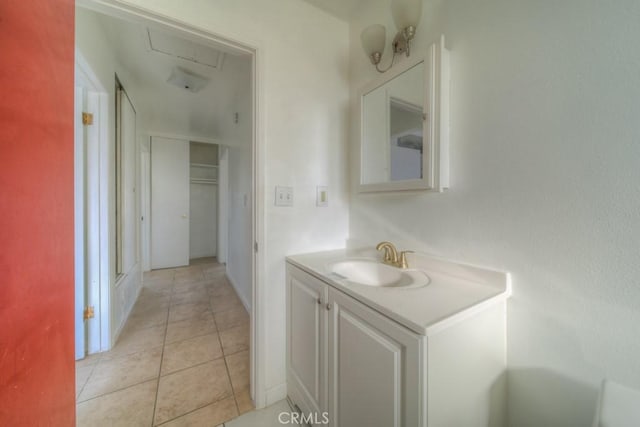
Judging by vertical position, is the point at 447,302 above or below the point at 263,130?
below

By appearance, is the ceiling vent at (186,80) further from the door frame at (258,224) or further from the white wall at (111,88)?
the door frame at (258,224)

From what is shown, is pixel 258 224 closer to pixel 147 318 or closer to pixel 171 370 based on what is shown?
pixel 171 370

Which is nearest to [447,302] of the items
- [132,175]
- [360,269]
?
[360,269]

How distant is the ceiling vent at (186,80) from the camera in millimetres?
2102

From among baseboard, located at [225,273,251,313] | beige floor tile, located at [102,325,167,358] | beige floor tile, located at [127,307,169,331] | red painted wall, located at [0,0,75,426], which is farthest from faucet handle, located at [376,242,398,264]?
beige floor tile, located at [127,307,169,331]

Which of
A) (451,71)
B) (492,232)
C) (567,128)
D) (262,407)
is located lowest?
(262,407)

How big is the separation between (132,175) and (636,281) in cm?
356

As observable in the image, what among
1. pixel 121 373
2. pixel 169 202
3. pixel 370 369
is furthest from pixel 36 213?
pixel 169 202

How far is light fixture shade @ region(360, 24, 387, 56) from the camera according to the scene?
1.18 metres

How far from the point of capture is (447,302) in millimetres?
714

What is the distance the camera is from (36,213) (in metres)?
0.52

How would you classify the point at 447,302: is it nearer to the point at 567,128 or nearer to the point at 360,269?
the point at 360,269

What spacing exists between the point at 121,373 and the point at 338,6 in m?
2.82

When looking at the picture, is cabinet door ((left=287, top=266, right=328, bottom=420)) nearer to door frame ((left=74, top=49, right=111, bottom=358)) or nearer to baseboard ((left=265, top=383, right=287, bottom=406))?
baseboard ((left=265, top=383, right=287, bottom=406))
